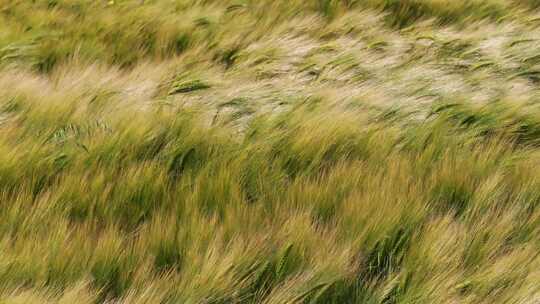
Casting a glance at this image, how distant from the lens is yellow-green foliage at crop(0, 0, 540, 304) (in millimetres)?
1346

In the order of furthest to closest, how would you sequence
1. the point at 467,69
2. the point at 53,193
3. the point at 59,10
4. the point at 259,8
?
the point at 259,8 → the point at 59,10 → the point at 467,69 → the point at 53,193

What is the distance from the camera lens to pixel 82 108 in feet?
7.01

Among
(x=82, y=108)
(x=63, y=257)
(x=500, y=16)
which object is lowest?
(x=500, y=16)

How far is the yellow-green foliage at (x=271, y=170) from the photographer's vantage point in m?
1.35

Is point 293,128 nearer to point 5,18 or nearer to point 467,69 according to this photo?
point 467,69

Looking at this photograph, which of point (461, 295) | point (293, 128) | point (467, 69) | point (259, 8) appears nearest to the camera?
point (461, 295)

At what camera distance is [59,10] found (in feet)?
11.3

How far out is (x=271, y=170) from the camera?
70.6 inches

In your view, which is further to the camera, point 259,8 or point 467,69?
point 259,8

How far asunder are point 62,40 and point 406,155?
1.94 metres

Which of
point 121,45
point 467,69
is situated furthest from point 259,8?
point 467,69

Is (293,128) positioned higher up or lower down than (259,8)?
higher up

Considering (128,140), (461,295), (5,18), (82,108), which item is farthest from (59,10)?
(461,295)

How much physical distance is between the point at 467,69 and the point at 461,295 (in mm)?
1611
